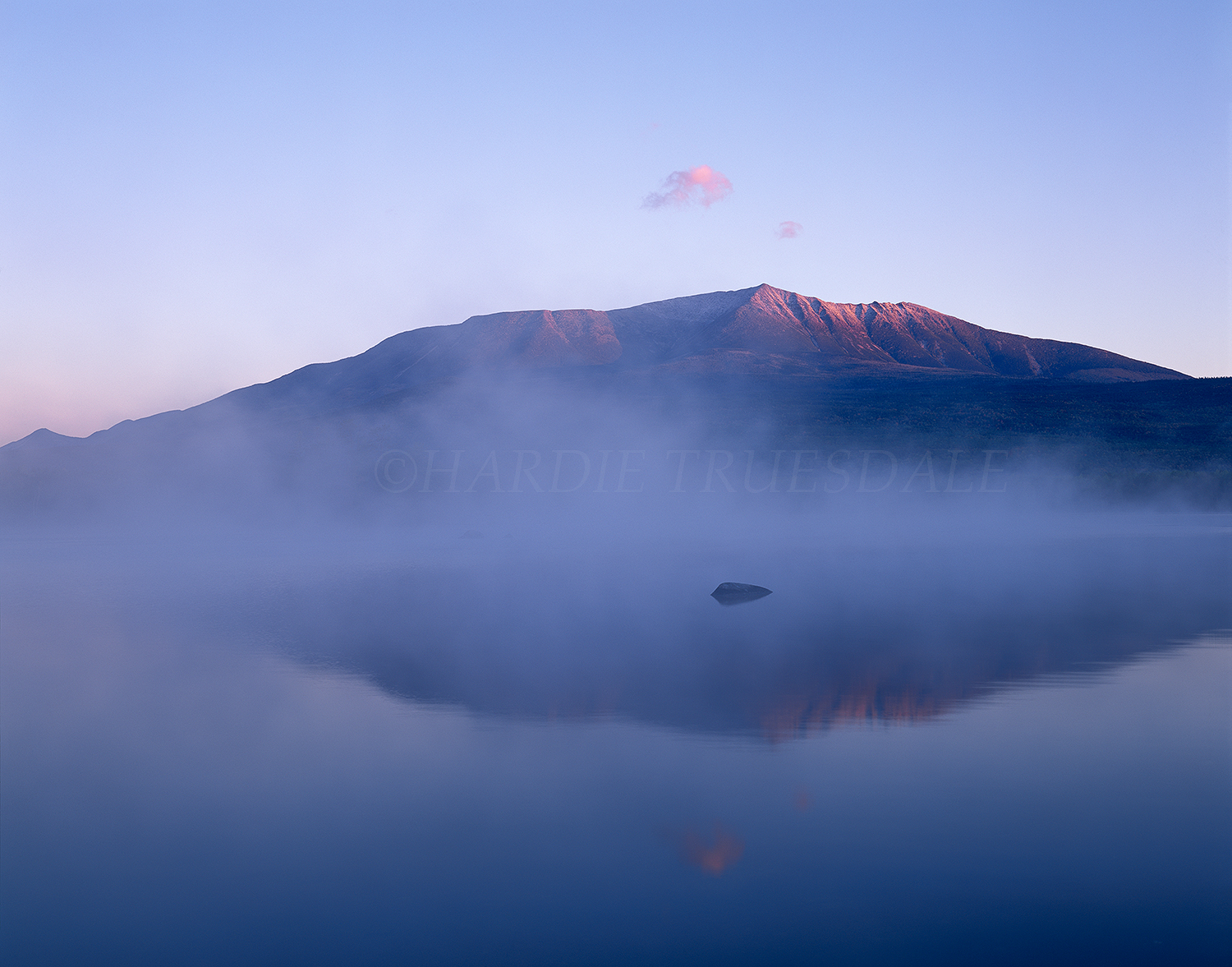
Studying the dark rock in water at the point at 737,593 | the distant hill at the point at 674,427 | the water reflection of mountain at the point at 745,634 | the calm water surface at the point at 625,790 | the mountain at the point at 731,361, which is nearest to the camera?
the calm water surface at the point at 625,790

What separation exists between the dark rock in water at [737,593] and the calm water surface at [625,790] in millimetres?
2370

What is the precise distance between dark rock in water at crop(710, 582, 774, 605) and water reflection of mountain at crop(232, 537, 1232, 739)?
0.43 metres

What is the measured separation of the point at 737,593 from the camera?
25.2m

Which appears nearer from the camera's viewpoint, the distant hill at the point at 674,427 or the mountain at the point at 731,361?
the distant hill at the point at 674,427

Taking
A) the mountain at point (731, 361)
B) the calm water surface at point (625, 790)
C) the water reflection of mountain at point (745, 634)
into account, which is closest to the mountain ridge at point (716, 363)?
the mountain at point (731, 361)

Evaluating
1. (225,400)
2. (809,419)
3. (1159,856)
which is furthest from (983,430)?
(225,400)

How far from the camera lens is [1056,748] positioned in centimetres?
1107

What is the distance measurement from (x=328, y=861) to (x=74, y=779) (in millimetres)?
4358

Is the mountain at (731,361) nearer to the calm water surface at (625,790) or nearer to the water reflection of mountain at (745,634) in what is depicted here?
the water reflection of mountain at (745,634)

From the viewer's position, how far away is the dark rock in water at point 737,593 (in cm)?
2481

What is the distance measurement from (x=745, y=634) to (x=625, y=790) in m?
9.88

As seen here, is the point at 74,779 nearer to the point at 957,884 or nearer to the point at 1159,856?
the point at 957,884

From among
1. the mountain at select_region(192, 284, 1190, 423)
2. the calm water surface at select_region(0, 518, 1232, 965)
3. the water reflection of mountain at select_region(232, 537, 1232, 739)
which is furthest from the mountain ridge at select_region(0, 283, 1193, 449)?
the calm water surface at select_region(0, 518, 1232, 965)

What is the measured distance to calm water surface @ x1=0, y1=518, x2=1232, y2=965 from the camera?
7.00 metres
